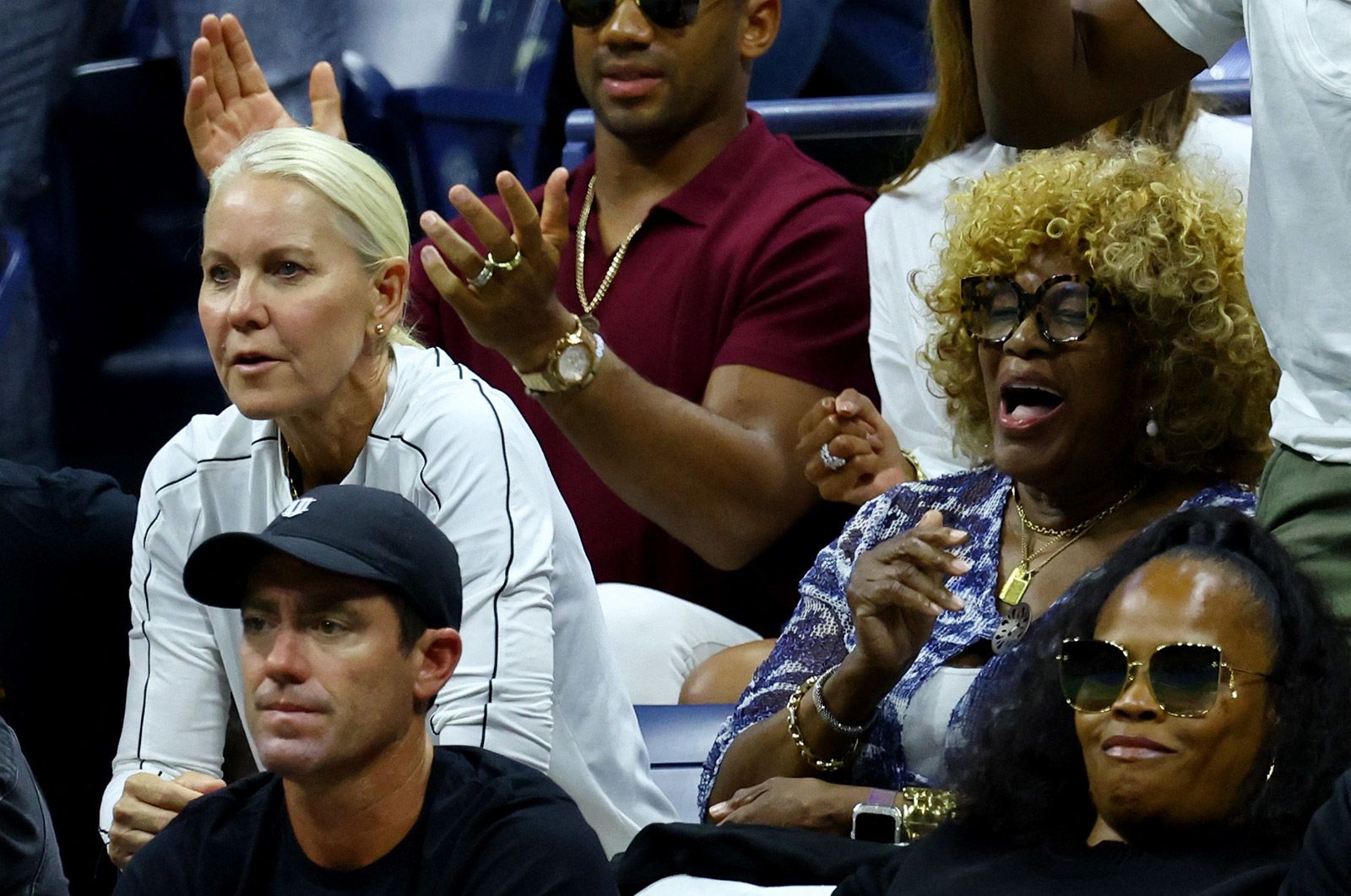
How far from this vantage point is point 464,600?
7.36 feet

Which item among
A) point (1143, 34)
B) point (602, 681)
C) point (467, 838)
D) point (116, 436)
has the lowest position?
point (116, 436)

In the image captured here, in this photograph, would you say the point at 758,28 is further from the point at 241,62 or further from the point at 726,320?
the point at 241,62

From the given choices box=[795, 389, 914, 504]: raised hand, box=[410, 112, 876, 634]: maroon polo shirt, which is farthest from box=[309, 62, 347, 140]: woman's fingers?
box=[795, 389, 914, 504]: raised hand

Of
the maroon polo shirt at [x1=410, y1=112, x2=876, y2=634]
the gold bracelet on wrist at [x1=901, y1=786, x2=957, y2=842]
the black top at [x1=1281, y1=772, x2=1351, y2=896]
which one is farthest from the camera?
the maroon polo shirt at [x1=410, y1=112, x2=876, y2=634]

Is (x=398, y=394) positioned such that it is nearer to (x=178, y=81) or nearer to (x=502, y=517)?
(x=502, y=517)

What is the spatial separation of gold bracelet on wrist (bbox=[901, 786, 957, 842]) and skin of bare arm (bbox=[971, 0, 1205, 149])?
2.42 feet

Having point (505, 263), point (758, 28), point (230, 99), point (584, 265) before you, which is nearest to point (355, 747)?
point (505, 263)

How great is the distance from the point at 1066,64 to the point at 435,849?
88 cm

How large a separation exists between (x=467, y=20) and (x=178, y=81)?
1.86 ft

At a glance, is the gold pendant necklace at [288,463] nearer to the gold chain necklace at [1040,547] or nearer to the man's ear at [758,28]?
the gold chain necklace at [1040,547]

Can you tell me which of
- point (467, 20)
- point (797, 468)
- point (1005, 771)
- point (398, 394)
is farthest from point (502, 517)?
point (467, 20)

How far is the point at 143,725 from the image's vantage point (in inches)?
96.2

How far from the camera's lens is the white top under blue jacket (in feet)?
7.30

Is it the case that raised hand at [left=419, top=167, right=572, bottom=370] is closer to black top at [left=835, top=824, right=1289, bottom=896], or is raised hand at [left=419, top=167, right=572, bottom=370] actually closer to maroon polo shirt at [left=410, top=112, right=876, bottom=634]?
maroon polo shirt at [left=410, top=112, right=876, bottom=634]
